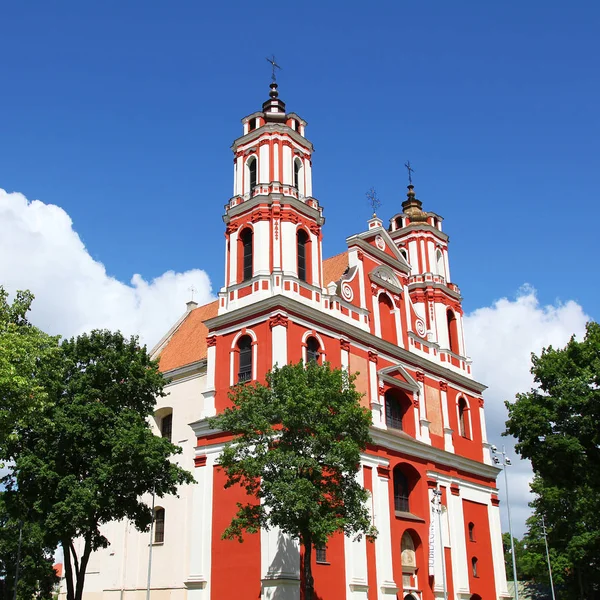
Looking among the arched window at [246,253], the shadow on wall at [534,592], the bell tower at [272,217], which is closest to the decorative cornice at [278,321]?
the bell tower at [272,217]

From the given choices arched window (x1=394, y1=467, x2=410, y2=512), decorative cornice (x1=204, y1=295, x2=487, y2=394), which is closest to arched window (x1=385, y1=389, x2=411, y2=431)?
decorative cornice (x1=204, y1=295, x2=487, y2=394)

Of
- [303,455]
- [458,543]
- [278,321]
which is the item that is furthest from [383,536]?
[303,455]

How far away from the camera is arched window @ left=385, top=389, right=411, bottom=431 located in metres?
37.1

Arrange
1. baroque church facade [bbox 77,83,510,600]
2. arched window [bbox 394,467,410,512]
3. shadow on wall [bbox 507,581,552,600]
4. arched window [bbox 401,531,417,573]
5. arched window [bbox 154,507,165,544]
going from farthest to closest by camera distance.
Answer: shadow on wall [bbox 507,581,552,600] → arched window [bbox 394,467,410,512] → arched window [bbox 154,507,165,544] → arched window [bbox 401,531,417,573] → baroque church facade [bbox 77,83,510,600]

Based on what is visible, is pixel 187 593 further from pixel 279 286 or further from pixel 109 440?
pixel 279 286

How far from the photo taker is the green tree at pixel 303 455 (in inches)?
894

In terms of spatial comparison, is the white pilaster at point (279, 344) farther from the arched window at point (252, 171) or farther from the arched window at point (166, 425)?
the arched window at point (166, 425)

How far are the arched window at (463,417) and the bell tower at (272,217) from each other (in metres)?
13.8

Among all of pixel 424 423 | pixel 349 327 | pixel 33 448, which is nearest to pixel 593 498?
pixel 424 423

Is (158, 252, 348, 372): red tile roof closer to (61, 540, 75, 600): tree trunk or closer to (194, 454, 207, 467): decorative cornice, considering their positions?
(194, 454, 207, 467): decorative cornice

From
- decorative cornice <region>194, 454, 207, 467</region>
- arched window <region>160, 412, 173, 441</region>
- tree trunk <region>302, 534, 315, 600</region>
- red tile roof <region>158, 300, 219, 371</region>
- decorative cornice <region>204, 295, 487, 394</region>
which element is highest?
red tile roof <region>158, 300, 219, 371</region>

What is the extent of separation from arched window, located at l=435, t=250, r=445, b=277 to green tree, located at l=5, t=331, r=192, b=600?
24.1 m

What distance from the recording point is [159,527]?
35469mm

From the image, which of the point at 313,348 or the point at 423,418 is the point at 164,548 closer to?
the point at 313,348
